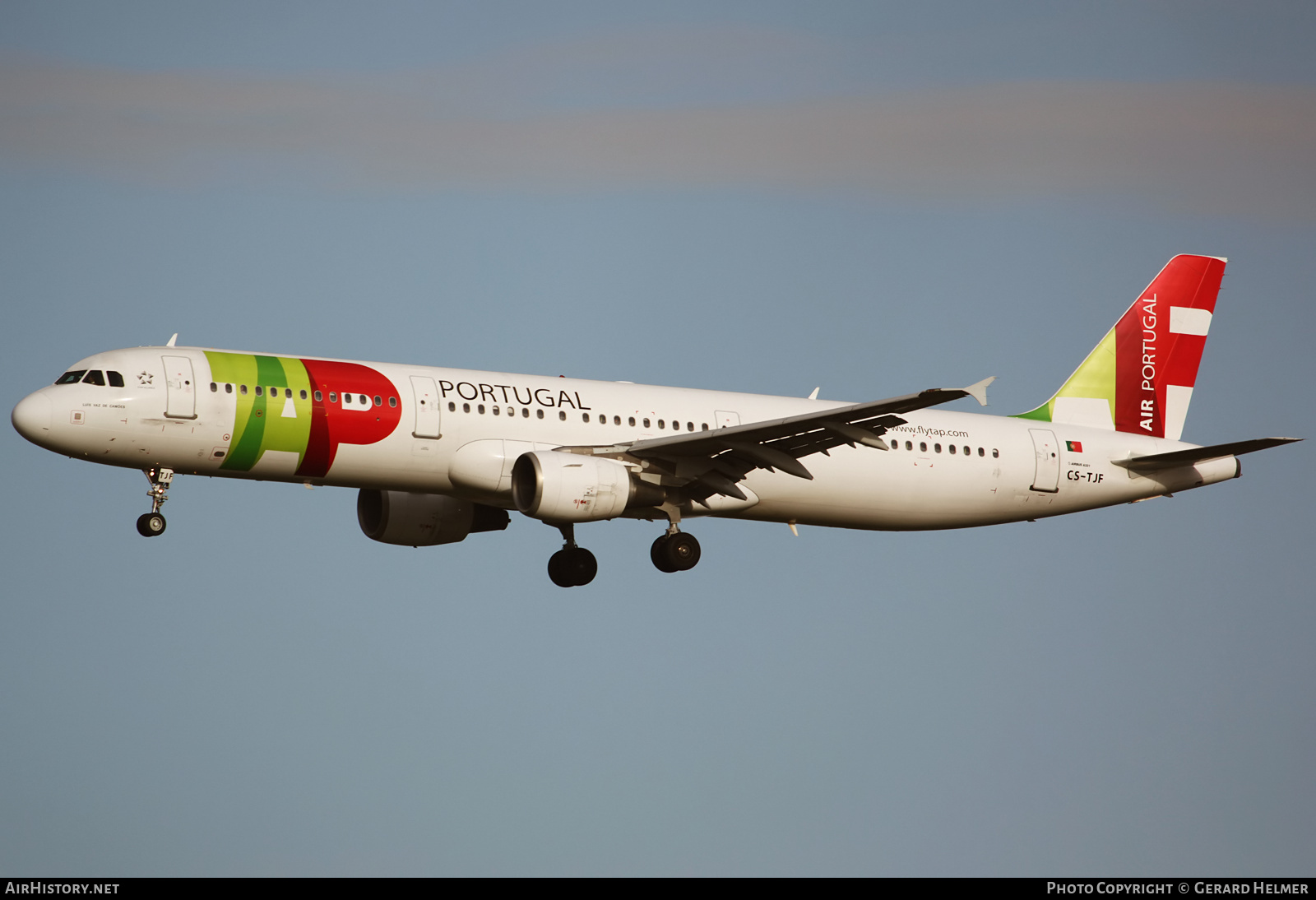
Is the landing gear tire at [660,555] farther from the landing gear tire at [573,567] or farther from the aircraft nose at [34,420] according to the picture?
the aircraft nose at [34,420]

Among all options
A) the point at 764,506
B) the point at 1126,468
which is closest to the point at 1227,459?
the point at 1126,468

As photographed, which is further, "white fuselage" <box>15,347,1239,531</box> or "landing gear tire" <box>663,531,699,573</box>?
"landing gear tire" <box>663,531,699,573</box>

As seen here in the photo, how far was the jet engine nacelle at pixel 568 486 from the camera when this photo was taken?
3859 centimetres

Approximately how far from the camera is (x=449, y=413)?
39.4 metres

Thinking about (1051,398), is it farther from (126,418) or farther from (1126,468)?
(126,418)

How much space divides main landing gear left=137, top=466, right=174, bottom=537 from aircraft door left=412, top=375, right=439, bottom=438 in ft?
17.5

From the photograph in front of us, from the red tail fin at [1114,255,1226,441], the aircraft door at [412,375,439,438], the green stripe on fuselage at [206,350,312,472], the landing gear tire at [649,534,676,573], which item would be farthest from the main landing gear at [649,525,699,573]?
the red tail fin at [1114,255,1226,441]

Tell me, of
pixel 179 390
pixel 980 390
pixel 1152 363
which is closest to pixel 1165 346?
pixel 1152 363

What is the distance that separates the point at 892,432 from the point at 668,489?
612 cm

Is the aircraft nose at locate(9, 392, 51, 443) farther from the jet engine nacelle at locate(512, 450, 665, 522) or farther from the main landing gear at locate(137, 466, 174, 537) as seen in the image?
the jet engine nacelle at locate(512, 450, 665, 522)

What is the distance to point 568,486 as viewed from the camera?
127 feet

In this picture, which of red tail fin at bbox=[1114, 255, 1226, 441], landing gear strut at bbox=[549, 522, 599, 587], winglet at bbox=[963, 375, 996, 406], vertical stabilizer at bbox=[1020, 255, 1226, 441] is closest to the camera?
winglet at bbox=[963, 375, 996, 406]

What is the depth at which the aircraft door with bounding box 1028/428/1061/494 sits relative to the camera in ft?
150

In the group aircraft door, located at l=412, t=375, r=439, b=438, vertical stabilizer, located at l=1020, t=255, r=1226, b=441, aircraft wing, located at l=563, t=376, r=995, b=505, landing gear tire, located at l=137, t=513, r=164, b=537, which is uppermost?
vertical stabilizer, located at l=1020, t=255, r=1226, b=441
